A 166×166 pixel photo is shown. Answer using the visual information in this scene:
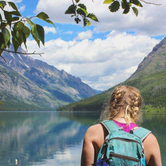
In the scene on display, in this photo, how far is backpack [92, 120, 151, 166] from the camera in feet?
9.30

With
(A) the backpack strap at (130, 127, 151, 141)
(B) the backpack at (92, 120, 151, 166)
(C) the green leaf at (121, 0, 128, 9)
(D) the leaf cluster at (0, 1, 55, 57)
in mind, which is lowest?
(B) the backpack at (92, 120, 151, 166)

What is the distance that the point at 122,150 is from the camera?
2871 millimetres

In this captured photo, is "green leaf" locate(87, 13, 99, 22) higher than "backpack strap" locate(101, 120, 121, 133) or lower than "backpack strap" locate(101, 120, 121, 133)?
higher

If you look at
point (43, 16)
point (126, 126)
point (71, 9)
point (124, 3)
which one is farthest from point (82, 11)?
point (126, 126)

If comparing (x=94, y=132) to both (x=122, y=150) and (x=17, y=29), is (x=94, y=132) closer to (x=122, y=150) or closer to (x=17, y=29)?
(x=122, y=150)

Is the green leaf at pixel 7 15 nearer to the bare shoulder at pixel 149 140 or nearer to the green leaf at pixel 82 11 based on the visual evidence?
the green leaf at pixel 82 11

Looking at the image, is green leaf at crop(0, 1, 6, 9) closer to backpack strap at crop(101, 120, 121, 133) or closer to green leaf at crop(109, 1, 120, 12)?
green leaf at crop(109, 1, 120, 12)

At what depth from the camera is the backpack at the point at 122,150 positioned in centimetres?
283

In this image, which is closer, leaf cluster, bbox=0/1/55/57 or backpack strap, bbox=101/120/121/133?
leaf cluster, bbox=0/1/55/57

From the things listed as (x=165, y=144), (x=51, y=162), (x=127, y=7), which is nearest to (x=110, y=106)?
(x=127, y=7)

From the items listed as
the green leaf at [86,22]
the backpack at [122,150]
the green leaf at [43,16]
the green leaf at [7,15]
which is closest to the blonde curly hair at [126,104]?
the backpack at [122,150]

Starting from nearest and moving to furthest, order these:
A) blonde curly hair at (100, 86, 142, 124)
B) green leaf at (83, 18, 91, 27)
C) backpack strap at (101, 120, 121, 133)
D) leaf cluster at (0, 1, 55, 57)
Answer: leaf cluster at (0, 1, 55, 57) < green leaf at (83, 18, 91, 27) < backpack strap at (101, 120, 121, 133) < blonde curly hair at (100, 86, 142, 124)

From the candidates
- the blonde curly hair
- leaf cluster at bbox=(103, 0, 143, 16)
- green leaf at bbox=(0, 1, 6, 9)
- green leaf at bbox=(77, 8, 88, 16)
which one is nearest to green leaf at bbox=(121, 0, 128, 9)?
leaf cluster at bbox=(103, 0, 143, 16)

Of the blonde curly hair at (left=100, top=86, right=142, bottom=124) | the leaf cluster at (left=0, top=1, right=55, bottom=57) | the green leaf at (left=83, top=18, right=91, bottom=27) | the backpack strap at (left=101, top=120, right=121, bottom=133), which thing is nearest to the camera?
the leaf cluster at (left=0, top=1, right=55, bottom=57)
